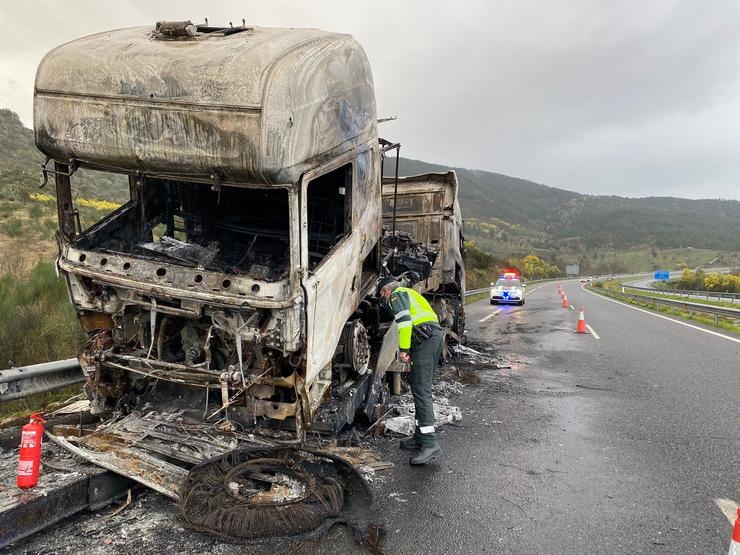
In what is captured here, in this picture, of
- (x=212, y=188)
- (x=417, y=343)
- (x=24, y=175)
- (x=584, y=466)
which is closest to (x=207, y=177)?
(x=212, y=188)

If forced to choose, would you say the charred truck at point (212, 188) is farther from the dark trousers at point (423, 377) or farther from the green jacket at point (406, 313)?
the dark trousers at point (423, 377)

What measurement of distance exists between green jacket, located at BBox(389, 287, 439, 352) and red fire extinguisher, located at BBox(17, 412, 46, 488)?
2755 mm

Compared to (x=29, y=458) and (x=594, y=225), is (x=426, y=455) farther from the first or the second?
(x=594, y=225)

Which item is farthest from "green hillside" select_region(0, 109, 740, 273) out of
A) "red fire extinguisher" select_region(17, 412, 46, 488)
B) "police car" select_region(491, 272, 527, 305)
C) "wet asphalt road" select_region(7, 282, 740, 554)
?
"red fire extinguisher" select_region(17, 412, 46, 488)

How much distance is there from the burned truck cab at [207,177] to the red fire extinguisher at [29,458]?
805 mm

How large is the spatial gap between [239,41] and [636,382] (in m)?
6.80

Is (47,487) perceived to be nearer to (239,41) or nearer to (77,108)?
(77,108)

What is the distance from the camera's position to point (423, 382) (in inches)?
185

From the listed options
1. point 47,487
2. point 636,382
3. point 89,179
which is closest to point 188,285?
point 47,487

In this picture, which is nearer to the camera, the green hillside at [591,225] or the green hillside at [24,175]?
the green hillside at [24,175]

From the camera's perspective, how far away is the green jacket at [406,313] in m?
4.59

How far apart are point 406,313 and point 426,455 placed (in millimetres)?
1211

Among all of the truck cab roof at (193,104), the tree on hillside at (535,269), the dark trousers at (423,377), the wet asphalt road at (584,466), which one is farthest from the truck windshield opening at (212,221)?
the tree on hillside at (535,269)

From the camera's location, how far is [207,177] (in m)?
3.56
